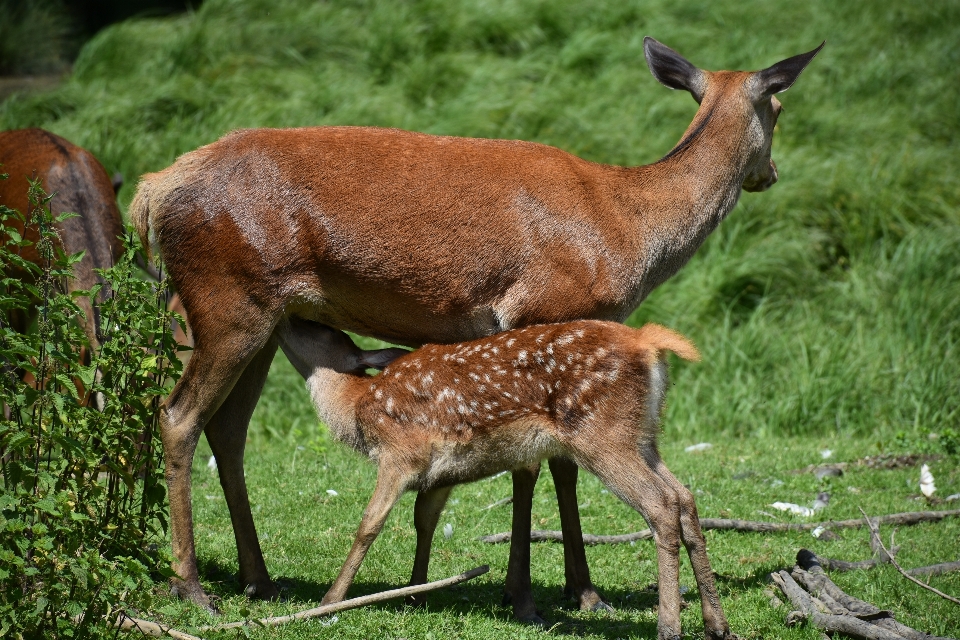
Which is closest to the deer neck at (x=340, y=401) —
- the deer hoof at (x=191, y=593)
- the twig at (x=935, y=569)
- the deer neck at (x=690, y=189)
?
the deer hoof at (x=191, y=593)

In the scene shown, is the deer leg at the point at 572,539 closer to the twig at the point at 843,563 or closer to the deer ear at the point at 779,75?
the twig at the point at 843,563

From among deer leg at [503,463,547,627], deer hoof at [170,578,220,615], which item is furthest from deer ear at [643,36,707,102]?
deer hoof at [170,578,220,615]

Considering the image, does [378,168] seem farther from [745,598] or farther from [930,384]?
[930,384]

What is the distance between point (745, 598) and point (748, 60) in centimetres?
1050

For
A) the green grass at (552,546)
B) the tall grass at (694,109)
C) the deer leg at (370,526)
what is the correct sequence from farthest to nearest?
the tall grass at (694,109) → the green grass at (552,546) → the deer leg at (370,526)

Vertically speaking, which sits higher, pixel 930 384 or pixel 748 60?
pixel 748 60

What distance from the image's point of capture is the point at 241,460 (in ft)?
18.6

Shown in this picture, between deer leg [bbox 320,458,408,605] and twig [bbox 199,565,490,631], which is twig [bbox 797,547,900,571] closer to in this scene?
twig [bbox 199,565,490,631]

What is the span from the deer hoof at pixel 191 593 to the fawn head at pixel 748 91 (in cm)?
352

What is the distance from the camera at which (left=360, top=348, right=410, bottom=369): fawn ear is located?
5582 millimetres

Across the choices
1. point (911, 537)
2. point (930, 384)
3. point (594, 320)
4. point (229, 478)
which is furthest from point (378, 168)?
point (930, 384)

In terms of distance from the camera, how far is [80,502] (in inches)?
155

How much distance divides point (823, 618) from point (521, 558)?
1.38 meters

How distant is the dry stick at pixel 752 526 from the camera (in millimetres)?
6348
